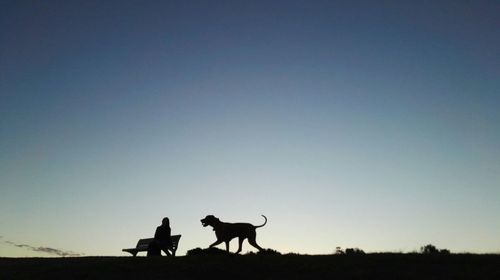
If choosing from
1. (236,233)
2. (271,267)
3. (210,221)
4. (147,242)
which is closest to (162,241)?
(147,242)

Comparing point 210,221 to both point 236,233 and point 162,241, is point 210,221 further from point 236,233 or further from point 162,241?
point 162,241

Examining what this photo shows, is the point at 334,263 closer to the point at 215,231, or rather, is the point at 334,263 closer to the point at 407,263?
the point at 407,263

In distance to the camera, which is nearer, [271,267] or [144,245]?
[271,267]

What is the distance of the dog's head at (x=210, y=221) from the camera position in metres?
21.6

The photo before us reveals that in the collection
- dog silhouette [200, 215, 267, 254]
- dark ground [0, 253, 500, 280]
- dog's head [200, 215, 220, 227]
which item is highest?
dog's head [200, 215, 220, 227]

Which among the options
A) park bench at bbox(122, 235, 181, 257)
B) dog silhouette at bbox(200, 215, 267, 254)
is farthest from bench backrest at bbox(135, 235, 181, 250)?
dog silhouette at bbox(200, 215, 267, 254)

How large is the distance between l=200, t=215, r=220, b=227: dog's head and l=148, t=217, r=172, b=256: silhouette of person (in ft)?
10.4

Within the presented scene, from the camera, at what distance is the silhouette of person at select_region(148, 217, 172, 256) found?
78.6 ft

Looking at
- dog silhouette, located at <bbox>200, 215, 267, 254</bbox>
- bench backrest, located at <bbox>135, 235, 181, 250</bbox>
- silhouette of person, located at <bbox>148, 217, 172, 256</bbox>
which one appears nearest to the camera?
dog silhouette, located at <bbox>200, 215, 267, 254</bbox>

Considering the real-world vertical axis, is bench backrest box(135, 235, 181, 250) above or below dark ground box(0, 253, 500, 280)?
above

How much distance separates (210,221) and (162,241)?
138 inches

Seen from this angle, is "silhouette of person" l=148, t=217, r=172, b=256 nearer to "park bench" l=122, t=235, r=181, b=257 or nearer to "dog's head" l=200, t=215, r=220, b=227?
"park bench" l=122, t=235, r=181, b=257

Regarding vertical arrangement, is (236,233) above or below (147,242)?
below

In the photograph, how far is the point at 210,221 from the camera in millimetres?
21703
